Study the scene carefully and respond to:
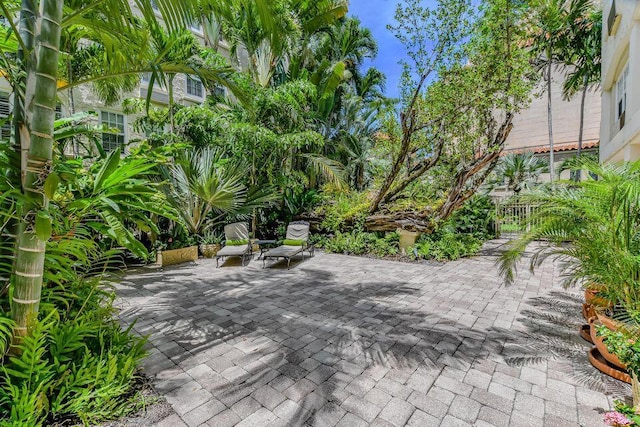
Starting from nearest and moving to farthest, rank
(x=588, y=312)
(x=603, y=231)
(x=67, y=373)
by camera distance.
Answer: (x=67, y=373), (x=603, y=231), (x=588, y=312)

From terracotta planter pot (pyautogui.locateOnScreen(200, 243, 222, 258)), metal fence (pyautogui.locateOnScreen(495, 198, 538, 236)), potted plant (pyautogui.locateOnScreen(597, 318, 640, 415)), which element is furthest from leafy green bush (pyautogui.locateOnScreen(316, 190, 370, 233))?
potted plant (pyautogui.locateOnScreen(597, 318, 640, 415))

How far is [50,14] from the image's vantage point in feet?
6.47

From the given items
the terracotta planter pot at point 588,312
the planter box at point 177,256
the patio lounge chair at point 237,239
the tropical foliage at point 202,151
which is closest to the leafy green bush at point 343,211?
the tropical foliage at point 202,151

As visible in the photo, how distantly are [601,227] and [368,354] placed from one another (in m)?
3.19

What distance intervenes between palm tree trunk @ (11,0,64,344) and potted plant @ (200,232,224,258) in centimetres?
753

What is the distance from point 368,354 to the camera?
3.45 metres

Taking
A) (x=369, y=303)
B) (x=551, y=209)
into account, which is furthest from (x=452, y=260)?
(x=551, y=209)

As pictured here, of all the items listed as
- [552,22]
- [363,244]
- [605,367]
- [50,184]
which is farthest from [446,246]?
[50,184]

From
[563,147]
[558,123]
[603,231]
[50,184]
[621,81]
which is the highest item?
[558,123]

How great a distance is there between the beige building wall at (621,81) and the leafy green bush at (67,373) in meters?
9.40

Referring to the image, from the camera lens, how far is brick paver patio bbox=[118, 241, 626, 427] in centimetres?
252

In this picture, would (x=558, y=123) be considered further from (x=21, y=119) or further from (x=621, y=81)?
(x=21, y=119)

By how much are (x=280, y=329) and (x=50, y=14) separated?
3946 millimetres

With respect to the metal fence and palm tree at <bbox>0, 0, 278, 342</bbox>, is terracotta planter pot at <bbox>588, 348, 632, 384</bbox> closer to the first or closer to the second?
palm tree at <bbox>0, 0, 278, 342</bbox>
